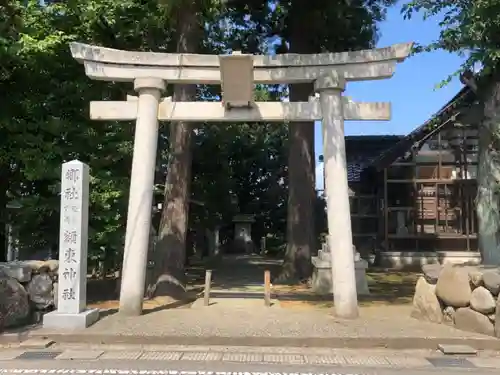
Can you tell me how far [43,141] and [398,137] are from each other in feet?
71.2

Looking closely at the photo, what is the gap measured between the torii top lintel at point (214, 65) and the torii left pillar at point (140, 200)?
0.35 meters

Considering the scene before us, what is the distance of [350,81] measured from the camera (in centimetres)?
1096

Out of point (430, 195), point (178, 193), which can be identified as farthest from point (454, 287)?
point (430, 195)

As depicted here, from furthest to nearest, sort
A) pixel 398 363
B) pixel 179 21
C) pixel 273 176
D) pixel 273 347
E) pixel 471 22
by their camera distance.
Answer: pixel 273 176 → pixel 179 21 → pixel 471 22 → pixel 273 347 → pixel 398 363

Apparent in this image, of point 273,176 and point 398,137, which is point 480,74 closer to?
point 398,137

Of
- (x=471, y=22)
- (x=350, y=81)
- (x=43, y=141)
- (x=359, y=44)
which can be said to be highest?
(x=359, y=44)

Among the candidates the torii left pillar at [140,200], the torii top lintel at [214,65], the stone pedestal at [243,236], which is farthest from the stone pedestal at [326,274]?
the stone pedestal at [243,236]

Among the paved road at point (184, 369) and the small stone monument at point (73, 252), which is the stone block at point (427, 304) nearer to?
the paved road at point (184, 369)

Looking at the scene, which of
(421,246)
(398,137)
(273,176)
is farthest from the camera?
(273,176)

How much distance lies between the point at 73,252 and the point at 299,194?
9687 millimetres

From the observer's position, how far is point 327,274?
1502 centimetres

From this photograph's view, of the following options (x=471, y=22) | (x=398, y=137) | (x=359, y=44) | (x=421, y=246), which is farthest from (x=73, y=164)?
(x=398, y=137)

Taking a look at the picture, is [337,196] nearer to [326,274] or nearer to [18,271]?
[326,274]

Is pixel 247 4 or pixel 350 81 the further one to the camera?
pixel 247 4
